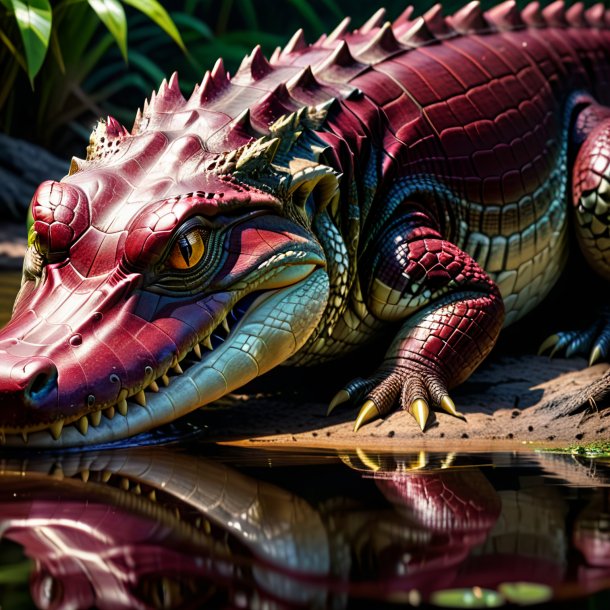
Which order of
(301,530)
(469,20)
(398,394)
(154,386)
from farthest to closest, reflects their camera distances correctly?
(469,20), (398,394), (154,386), (301,530)

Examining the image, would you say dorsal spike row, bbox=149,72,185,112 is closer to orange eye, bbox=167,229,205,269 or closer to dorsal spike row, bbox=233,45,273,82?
dorsal spike row, bbox=233,45,273,82

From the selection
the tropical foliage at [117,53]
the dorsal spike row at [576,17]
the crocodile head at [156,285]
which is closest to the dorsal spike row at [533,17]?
the dorsal spike row at [576,17]

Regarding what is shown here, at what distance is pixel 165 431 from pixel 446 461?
0.99 metres

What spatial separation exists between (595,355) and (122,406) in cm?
233

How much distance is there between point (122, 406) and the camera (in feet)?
10.9

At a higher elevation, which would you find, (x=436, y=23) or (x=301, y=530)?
(x=436, y=23)

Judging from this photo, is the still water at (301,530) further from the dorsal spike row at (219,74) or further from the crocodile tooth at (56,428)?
the dorsal spike row at (219,74)

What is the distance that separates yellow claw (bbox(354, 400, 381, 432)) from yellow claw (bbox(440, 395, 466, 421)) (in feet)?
0.79

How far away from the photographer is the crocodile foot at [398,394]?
389cm

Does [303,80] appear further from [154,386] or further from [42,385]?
[42,385]

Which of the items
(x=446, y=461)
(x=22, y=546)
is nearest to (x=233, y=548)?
(x=22, y=546)

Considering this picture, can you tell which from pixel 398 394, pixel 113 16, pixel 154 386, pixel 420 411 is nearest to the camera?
pixel 154 386

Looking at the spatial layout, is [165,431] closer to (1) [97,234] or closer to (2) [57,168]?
(1) [97,234]

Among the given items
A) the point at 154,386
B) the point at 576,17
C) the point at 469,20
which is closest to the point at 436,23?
the point at 469,20
